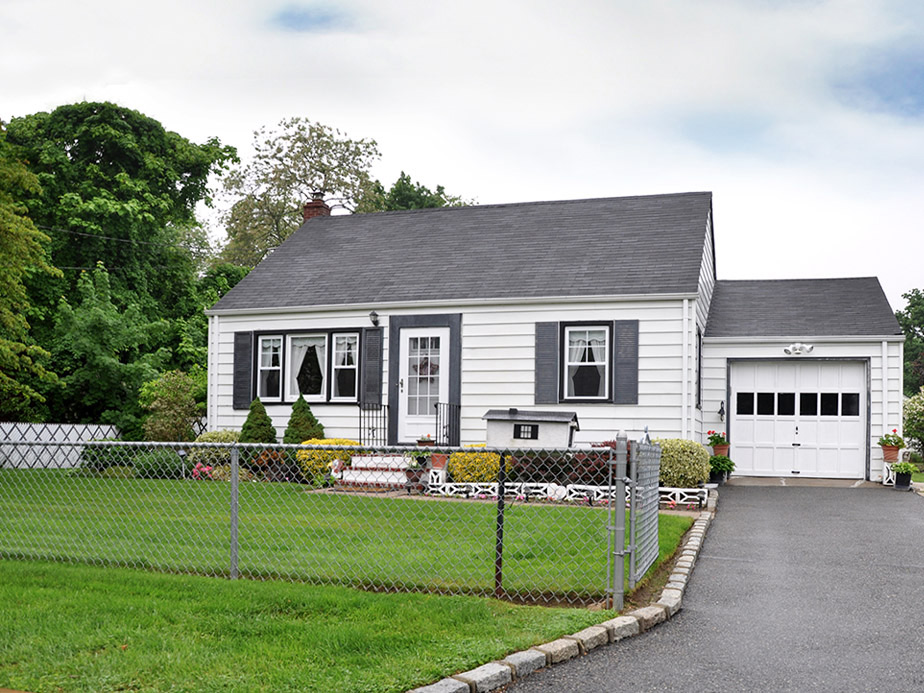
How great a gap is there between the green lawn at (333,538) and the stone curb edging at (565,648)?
549 millimetres

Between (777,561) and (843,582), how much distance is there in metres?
1.05

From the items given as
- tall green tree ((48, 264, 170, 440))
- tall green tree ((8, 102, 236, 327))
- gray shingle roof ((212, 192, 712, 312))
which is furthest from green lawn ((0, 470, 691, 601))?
tall green tree ((8, 102, 236, 327))

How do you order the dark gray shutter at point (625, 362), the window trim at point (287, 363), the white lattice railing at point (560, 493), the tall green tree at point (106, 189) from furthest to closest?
the tall green tree at point (106, 189) → the window trim at point (287, 363) → the dark gray shutter at point (625, 362) → the white lattice railing at point (560, 493)

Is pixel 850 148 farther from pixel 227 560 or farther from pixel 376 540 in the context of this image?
pixel 227 560

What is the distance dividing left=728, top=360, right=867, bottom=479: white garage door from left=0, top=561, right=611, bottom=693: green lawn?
13.1m

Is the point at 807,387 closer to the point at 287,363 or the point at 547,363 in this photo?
the point at 547,363

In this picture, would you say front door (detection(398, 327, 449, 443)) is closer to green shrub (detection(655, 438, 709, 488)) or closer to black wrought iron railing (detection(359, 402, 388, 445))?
black wrought iron railing (detection(359, 402, 388, 445))

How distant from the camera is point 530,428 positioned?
47.9 ft

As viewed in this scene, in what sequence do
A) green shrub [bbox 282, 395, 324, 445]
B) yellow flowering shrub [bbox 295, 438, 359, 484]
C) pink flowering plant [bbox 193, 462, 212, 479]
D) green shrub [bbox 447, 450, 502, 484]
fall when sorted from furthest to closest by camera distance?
green shrub [bbox 282, 395, 324, 445], pink flowering plant [bbox 193, 462, 212, 479], yellow flowering shrub [bbox 295, 438, 359, 484], green shrub [bbox 447, 450, 502, 484]

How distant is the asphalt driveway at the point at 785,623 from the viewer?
16.1 ft

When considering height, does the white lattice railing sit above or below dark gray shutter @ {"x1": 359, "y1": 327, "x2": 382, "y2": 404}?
below

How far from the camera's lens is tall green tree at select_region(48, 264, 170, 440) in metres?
21.2

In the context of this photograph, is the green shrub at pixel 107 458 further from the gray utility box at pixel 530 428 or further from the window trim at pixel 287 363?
the gray utility box at pixel 530 428

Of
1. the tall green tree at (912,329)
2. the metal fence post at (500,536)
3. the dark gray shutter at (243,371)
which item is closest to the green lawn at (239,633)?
the metal fence post at (500,536)
